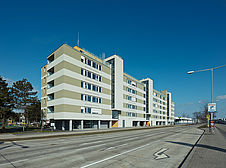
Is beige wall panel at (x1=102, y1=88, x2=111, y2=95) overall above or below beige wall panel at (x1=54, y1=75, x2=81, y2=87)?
below

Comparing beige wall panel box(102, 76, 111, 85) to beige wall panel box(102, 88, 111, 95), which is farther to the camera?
beige wall panel box(102, 76, 111, 85)

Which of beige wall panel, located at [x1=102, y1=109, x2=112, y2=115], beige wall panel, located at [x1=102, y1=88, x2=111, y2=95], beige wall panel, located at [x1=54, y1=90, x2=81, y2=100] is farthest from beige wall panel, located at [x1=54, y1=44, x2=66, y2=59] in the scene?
beige wall panel, located at [x1=102, y1=109, x2=112, y2=115]

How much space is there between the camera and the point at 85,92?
37.2m

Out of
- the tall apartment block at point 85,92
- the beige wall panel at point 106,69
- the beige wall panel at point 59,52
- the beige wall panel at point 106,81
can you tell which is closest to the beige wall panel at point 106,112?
the tall apartment block at point 85,92

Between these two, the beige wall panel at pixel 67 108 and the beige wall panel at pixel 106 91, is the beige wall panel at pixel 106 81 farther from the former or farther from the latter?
the beige wall panel at pixel 67 108

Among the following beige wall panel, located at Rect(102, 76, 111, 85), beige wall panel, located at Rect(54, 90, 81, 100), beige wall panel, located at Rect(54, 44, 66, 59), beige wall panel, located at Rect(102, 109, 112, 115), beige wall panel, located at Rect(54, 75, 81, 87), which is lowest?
beige wall panel, located at Rect(102, 109, 112, 115)

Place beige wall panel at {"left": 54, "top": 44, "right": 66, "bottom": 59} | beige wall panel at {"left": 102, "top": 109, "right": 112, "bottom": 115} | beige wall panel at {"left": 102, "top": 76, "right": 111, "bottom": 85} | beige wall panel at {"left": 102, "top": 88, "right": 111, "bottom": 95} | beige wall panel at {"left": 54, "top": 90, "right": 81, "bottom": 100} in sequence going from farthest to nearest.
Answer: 1. beige wall panel at {"left": 102, "top": 76, "right": 111, "bottom": 85}
2. beige wall panel at {"left": 102, "top": 88, "right": 111, "bottom": 95}
3. beige wall panel at {"left": 102, "top": 109, "right": 112, "bottom": 115}
4. beige wall panel at {"left": 54, "top": 44, "right": 66, "bottom": 59}
5. beige wall panel at {"left": 54, "top": 90, "right": 81, "bottom": 100}

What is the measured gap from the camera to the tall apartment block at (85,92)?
110ft

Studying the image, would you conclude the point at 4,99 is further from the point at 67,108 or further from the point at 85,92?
the point at 85,92

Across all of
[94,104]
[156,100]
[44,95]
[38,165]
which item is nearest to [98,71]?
[94,104]

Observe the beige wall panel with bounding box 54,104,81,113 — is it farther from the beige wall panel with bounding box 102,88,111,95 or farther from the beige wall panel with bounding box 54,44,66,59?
the beige wall panel with bounding box 54,44,66,59

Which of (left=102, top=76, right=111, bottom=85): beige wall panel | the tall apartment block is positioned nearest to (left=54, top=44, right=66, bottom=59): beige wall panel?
the tall apartment block

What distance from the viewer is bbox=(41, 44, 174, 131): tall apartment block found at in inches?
1323

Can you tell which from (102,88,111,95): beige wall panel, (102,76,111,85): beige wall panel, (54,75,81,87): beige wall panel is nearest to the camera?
(54,75,81,87): beige wall panel
